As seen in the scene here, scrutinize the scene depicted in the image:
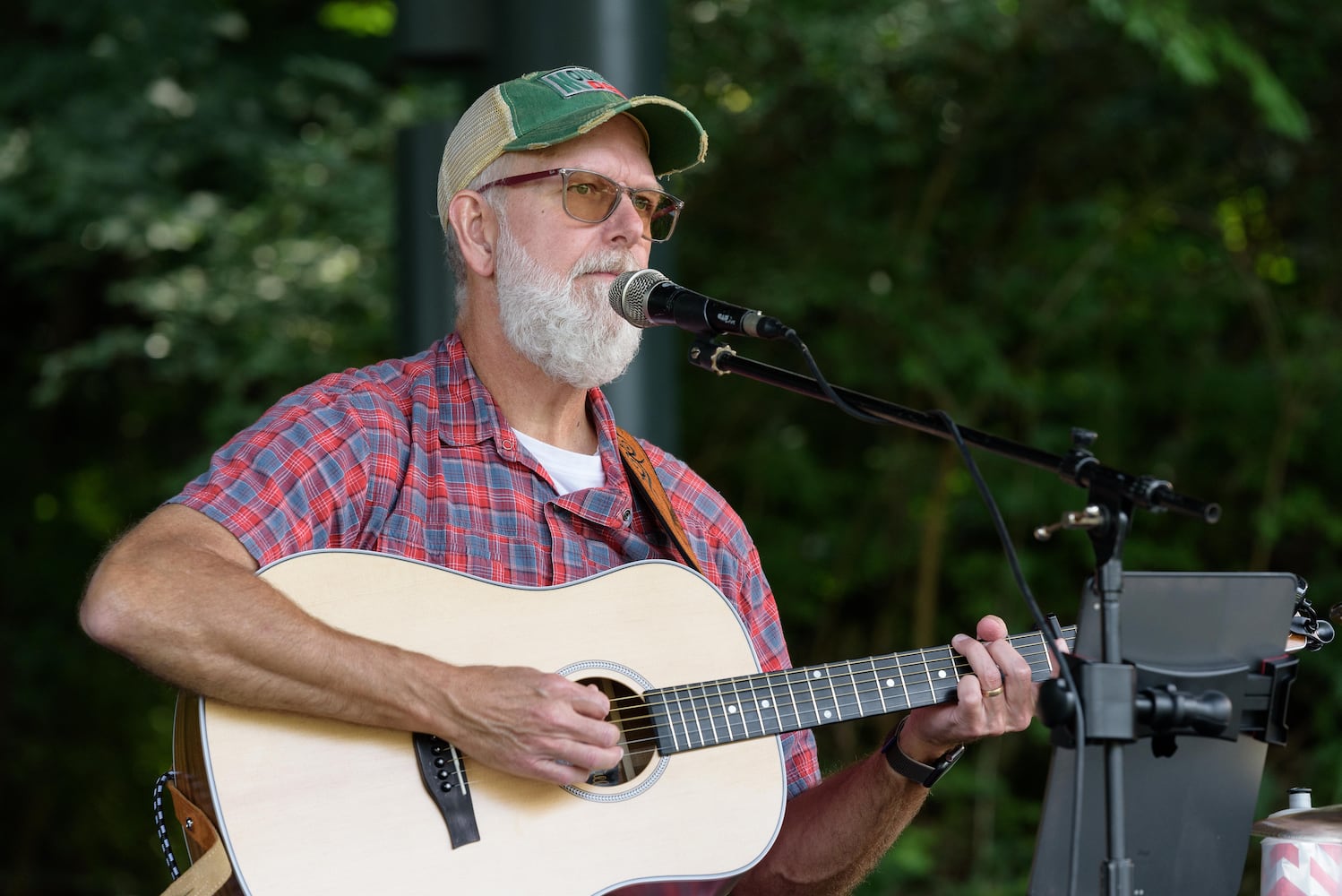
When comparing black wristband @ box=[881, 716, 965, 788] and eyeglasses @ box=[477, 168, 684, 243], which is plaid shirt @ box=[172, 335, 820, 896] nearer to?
black wristband @ box=[881, 716, 965, 788]

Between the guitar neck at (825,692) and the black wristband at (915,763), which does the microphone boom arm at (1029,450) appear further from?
the black wristband at (915,763)

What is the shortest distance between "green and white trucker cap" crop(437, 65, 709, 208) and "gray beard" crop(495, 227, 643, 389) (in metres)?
0.21

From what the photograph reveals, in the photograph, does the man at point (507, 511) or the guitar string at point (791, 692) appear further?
the guitar string at point (791, 692)

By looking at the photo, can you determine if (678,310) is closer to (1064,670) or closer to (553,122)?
(553,122)

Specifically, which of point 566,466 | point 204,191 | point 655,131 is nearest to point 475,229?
point 655,131

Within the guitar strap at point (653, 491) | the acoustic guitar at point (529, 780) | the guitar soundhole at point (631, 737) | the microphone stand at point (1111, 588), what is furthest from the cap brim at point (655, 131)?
the microphone stand at point (1111, 588)

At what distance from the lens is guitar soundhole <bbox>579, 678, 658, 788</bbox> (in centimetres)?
224

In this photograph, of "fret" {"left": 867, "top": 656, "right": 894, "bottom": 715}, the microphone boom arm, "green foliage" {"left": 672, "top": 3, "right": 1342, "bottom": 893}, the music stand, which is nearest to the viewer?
the microphone boom arm

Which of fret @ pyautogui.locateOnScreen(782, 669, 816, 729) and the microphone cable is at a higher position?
the microphone cable

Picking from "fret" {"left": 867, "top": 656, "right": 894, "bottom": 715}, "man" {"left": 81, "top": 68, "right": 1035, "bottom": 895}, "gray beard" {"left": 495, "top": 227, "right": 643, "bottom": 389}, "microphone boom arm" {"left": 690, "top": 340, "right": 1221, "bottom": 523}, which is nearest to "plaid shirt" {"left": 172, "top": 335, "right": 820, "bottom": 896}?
"man" {"left": 81, "top": 68, "right": 1035, "bottom": 895}

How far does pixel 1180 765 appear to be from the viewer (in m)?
1.81

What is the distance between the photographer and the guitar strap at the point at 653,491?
2527 millimetres

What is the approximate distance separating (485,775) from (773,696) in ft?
1.53

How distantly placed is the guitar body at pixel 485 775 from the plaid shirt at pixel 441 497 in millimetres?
88
